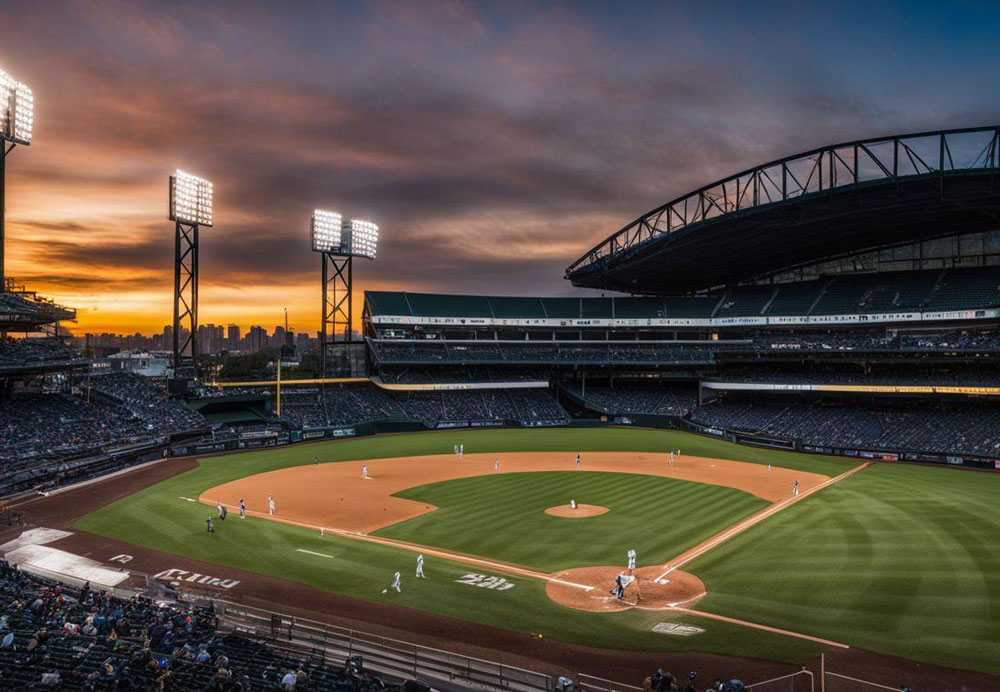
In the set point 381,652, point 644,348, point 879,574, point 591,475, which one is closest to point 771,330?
point 644,348

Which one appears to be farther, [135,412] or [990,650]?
[135,412]

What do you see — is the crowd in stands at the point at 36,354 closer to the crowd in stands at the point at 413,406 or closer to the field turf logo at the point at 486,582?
the crowd in stands at the point at 413,406

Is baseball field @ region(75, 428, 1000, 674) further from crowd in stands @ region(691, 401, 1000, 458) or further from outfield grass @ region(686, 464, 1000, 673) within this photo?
crowd in stands @ region(691, 401, 1000, 458)

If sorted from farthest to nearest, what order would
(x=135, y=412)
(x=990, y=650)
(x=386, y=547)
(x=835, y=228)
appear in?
(x=835, y=228), (x=135, y=412), (x=386, y=547), (x=990, y=650)

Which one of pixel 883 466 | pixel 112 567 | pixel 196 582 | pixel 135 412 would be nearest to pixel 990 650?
pixel 196 582

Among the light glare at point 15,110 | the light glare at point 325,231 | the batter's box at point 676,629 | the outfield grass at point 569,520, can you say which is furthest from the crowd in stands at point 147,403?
the batter's box at point 676,629

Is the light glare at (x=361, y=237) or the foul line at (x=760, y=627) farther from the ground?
the light glare at (x=361, y=237)

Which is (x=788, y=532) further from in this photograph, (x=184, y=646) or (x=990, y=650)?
(x=184, y=646)

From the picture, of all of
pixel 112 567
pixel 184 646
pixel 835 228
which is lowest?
pixel 112 567
